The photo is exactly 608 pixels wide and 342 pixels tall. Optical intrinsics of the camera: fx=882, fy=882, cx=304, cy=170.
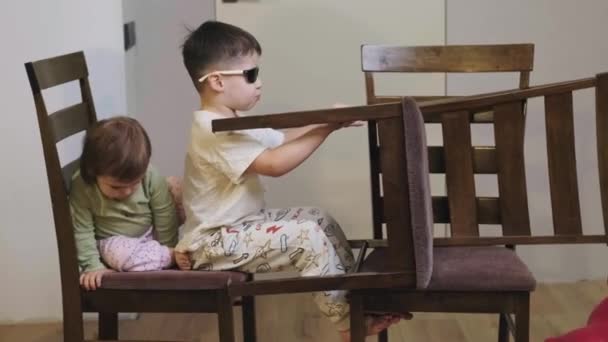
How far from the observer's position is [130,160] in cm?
194

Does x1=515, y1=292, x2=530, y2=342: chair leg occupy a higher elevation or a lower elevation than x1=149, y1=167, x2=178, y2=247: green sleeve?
lower

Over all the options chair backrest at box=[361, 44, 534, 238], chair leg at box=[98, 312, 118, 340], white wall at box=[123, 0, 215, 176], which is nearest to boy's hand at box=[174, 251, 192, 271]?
chair leg at box=[98, 312, 118, 340]

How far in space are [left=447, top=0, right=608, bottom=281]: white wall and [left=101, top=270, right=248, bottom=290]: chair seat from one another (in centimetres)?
150

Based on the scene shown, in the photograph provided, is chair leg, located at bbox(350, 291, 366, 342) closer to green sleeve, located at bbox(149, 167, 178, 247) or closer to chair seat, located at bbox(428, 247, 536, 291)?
chair seat, located at bbox(428, 247, 536, 291)

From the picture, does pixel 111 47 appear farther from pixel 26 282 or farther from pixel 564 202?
pixel 564 202

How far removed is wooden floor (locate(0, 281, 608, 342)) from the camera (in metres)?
2.84

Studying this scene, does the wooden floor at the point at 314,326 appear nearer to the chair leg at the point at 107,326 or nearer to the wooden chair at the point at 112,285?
the chair leg at the point at 107,326

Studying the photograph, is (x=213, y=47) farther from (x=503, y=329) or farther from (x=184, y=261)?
(x=503, y=329)

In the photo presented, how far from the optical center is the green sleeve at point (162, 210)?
2102 mm

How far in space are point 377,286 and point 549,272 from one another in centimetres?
161

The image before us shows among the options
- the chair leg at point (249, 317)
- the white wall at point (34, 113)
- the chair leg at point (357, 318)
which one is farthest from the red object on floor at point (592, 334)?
the white wall at point (34, 113)

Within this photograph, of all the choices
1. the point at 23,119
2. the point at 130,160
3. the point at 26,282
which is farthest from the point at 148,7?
the point at 130,160

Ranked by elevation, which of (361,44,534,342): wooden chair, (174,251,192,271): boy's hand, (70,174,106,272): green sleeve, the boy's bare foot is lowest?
the boy's bare foot

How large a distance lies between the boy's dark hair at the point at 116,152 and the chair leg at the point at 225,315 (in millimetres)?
336
